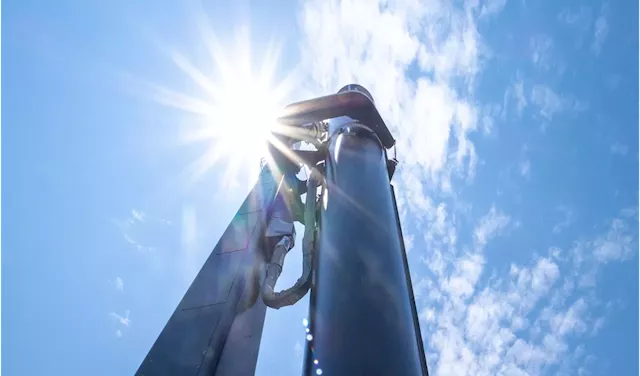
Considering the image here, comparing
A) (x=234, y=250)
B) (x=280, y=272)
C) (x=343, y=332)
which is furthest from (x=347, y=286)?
(x=234, y=250)

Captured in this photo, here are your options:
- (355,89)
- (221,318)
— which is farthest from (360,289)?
(355,89)

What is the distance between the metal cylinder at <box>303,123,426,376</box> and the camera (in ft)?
8.70

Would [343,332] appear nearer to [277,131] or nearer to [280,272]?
[280,272]

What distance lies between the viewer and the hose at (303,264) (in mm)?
3908

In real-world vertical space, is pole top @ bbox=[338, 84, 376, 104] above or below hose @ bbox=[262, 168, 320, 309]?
above

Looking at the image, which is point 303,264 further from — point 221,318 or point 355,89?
point 355,89

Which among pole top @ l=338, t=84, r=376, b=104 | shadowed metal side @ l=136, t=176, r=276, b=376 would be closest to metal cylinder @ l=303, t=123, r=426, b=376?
shadowed metal side @ l=136, t=176, r=276, b=376

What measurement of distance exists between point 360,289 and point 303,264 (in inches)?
41.3

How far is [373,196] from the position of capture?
3.97 metres

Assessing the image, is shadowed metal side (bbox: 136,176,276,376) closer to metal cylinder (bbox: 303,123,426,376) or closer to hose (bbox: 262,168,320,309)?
hose (bbox: 262,168,320,309)

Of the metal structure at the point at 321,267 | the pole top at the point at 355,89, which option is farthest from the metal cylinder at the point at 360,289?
the pole top at the point at 355,89

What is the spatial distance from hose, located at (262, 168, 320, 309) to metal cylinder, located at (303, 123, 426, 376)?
289 millimetres

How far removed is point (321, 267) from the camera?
3455 mm

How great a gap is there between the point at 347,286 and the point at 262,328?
2.88 metres
